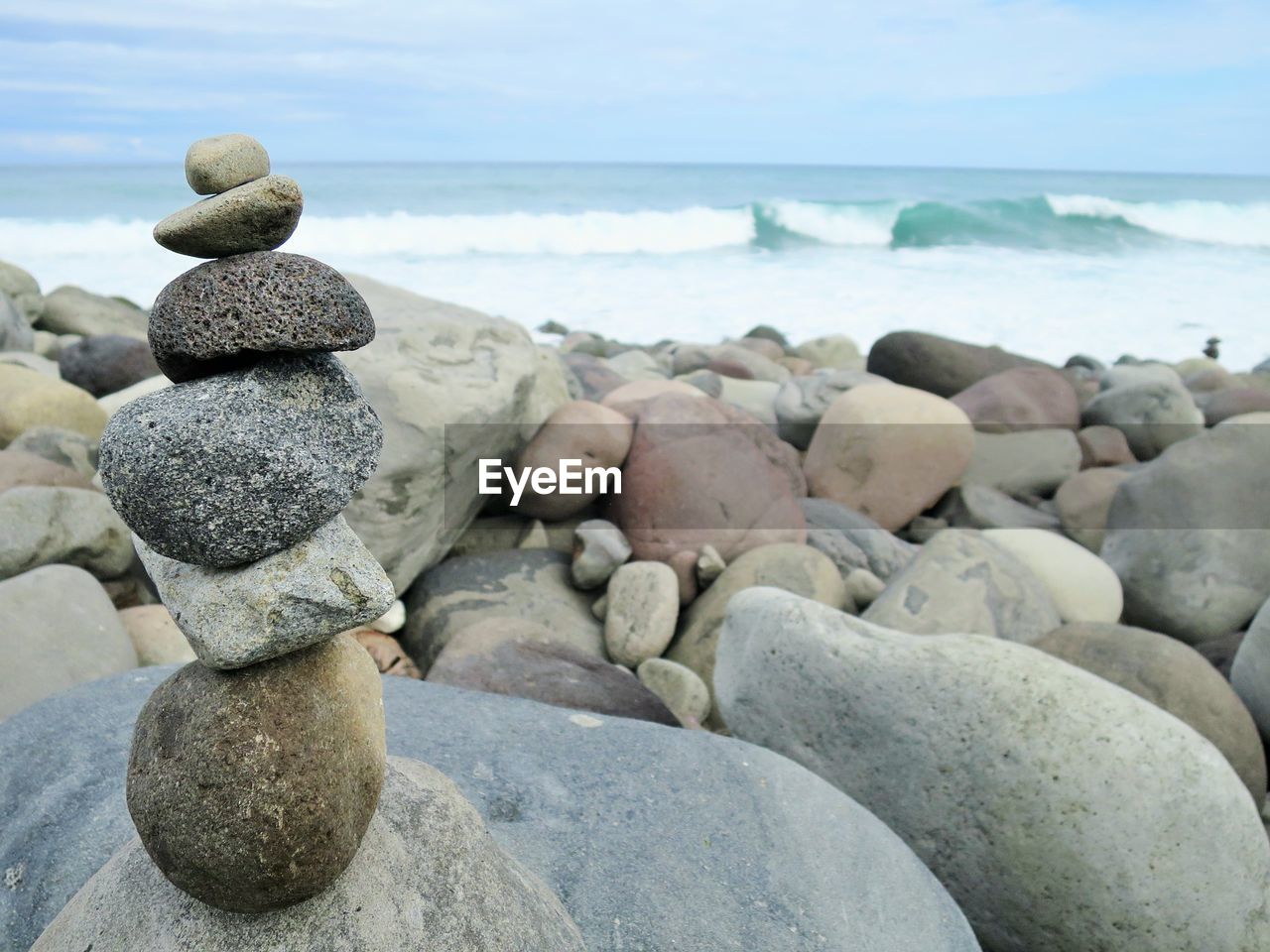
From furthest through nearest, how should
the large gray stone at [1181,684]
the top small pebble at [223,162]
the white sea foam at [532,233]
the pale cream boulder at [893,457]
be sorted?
1. the white sea foam at [532,233]
2. the pale cream boulder at [893,457]
3. the large gray stone at [1181,684]
4. the top small pebble at [223,162]

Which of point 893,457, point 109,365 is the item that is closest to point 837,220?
point 893,457

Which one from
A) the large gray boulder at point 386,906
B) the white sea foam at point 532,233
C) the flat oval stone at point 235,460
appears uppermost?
the flat oval stone at point 235,460

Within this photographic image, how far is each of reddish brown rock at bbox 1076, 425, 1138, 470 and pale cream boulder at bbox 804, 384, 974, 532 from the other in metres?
1.36

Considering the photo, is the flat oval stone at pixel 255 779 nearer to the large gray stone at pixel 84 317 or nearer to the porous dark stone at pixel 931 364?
the porous dark stone at pixel 931 364

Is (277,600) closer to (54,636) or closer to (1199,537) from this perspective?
(54,636)

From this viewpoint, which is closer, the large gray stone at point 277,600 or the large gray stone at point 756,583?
the large gray stone at point 277,600

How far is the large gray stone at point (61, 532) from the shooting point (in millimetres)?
4066

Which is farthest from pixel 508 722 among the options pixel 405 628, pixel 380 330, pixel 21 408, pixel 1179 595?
pixel 21 408

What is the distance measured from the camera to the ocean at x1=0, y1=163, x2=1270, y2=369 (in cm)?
1584

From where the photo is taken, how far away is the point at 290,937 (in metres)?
1.76

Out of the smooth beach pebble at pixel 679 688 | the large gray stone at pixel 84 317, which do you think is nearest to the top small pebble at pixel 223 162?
the smooth beach pebble at pixel 679 688

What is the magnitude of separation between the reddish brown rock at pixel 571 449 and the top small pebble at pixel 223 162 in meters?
3.52

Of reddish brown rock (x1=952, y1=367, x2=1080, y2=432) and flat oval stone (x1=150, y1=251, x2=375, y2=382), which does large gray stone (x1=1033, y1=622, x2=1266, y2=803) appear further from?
reddish brown rock (x1=952, y1=367, x2=1080, y2=432)

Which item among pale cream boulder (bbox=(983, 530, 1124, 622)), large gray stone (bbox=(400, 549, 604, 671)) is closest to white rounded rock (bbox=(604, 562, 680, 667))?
large gray stone (bbox=(400, 549, 604, 671))
